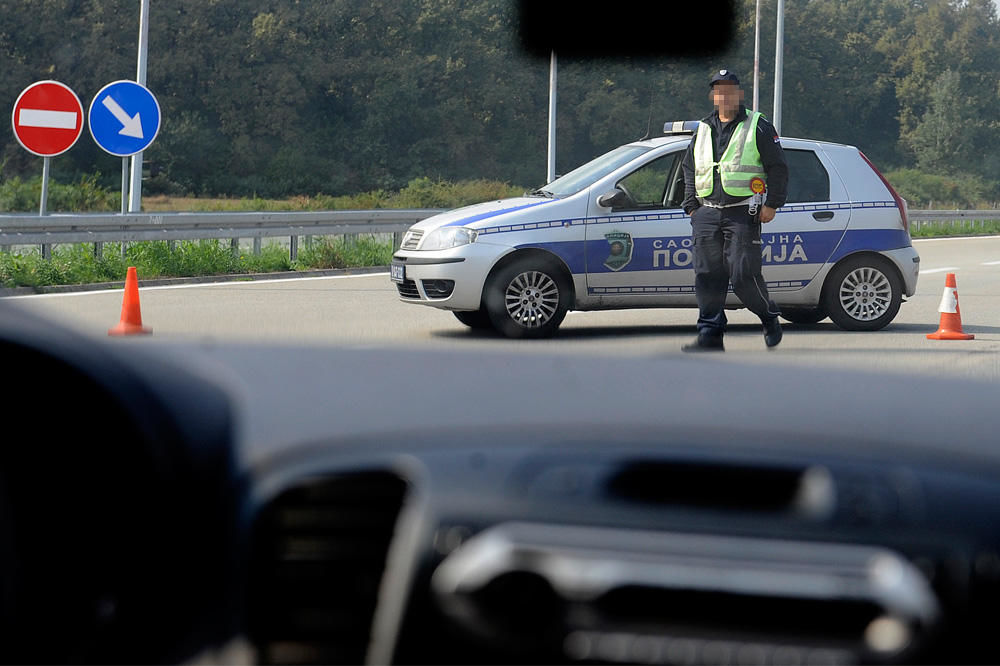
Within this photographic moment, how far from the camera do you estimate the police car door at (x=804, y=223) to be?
11695 millimetres

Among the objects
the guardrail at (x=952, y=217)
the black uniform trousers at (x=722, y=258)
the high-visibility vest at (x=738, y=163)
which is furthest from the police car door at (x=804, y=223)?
the guardrail at (x=952, y=217)

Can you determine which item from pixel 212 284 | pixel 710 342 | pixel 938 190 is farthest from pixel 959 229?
pixel 938 190

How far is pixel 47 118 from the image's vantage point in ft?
55.0

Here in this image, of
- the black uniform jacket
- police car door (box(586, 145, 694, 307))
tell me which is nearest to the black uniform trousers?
the black uniform jacket

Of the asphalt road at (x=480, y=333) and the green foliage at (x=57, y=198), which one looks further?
the green foliage at (x=57, y=198)

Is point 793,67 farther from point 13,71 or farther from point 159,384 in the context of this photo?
point 159,384

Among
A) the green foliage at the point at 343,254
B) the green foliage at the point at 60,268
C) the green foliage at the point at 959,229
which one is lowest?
the green foliage at the point at 60,268

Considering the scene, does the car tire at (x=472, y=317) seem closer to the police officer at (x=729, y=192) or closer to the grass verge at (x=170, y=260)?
the police officer at (x=729, y=192)

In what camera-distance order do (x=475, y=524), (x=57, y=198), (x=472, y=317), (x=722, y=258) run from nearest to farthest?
(x=475, y=524), (x=722, y=258), (x=472, y=317), (x=57, y=198)

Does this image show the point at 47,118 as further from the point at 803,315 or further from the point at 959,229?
the point at 959,229

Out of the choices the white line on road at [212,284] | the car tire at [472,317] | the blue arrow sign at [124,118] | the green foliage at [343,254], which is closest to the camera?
the car tire at [472,317]

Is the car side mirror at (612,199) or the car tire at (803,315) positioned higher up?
the car side mirror at (612,199)

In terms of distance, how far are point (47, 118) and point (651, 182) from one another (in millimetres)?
8646

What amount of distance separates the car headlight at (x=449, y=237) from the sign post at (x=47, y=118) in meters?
6.78
